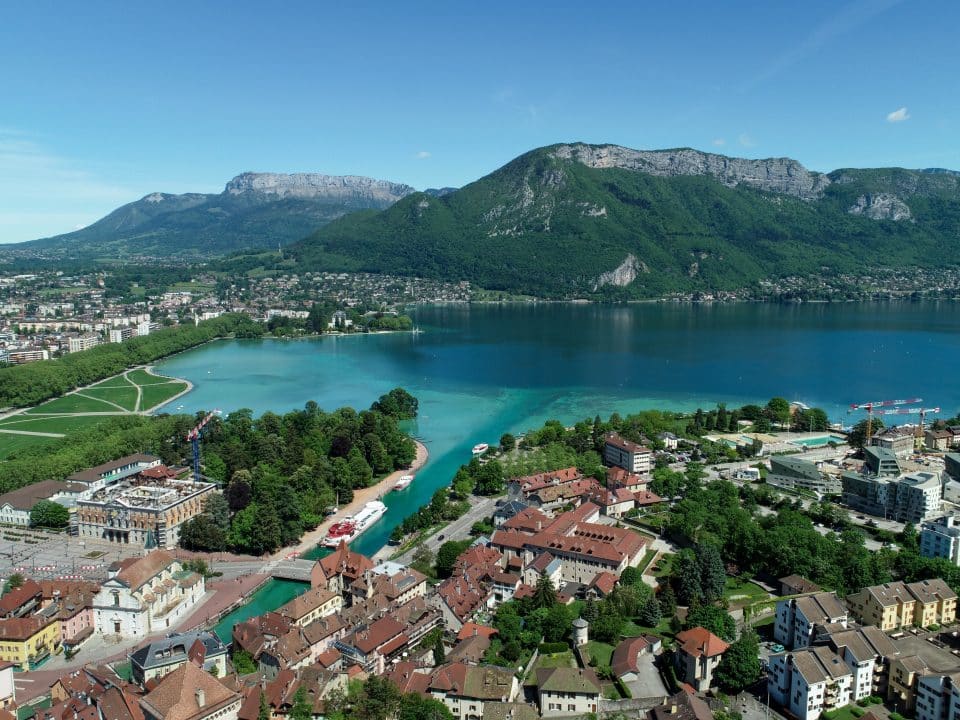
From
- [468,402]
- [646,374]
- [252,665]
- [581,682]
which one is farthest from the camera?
[646,374]

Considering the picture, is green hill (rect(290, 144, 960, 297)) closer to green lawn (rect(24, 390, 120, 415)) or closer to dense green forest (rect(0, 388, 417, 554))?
green lawn (rect(24, 390, 120, 415))

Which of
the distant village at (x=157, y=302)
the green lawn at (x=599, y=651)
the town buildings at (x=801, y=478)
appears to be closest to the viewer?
the green lawn at (x=599, y=651)

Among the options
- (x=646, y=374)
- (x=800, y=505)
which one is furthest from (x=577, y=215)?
(x=800, y=505)

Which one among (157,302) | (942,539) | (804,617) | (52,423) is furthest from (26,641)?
(157,302)

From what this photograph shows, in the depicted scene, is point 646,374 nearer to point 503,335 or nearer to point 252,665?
point 503,335

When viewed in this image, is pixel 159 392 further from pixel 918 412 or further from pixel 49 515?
pixel 918 412

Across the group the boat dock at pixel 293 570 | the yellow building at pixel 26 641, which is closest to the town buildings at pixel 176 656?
the yellow building at pixel 26 641

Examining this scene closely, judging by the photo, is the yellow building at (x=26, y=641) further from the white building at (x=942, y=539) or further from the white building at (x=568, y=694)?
the white building at (x=942, y=539)

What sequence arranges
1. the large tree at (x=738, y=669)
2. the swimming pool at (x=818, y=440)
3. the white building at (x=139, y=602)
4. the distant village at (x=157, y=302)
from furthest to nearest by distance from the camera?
the distant village at (x=157, y=302)
the swimming pool at (x=818, y=440)
the white building at (x=139, y=602)
the large tree at (x=738, y=669)
